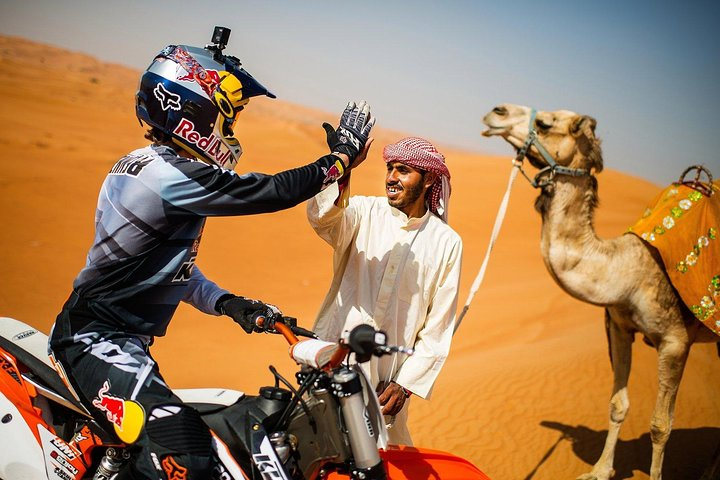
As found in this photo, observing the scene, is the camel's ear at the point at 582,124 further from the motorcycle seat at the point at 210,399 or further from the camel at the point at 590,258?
the motorcycle seat at the point at 210,399

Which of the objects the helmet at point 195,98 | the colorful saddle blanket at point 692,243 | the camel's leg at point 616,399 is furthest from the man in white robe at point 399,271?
the camel's leg at point 616,399

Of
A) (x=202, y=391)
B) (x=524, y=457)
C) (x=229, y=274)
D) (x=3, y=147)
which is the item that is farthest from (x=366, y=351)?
(x=3, y=147)

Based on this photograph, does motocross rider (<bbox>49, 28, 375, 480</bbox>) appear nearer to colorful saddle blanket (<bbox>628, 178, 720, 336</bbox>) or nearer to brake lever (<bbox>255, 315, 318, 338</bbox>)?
brake lever (<bbox>255, 315, 318, 338</bbox>)

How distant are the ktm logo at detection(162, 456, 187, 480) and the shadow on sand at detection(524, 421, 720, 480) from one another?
14.0 feet

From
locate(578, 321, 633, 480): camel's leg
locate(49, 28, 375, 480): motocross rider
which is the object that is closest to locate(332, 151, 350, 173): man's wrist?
locate(49, 28, 375, 480): motocross rider

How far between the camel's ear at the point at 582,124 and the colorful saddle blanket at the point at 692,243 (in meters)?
1.08

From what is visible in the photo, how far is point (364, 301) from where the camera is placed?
3414 millimetres

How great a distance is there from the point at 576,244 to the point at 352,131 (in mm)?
2942

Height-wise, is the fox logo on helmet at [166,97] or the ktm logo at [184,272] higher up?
the fox logo on helmet at [166,97]

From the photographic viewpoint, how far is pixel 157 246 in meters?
2.29

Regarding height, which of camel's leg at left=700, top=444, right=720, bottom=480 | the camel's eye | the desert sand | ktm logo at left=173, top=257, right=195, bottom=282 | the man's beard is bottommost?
the desert sand

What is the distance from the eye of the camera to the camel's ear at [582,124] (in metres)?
4.75

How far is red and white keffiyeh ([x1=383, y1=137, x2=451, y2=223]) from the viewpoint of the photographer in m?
3.41

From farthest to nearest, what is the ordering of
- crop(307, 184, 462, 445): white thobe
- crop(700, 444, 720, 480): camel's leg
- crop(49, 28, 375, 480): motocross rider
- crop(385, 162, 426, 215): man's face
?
crop(700, 444, 720, 480): camel's leg, crop(385, 162, 426, 215): man's face, crop(307, 184, 462, 445): white thobe, crop(49, 28, 375, 480): motocross rider
